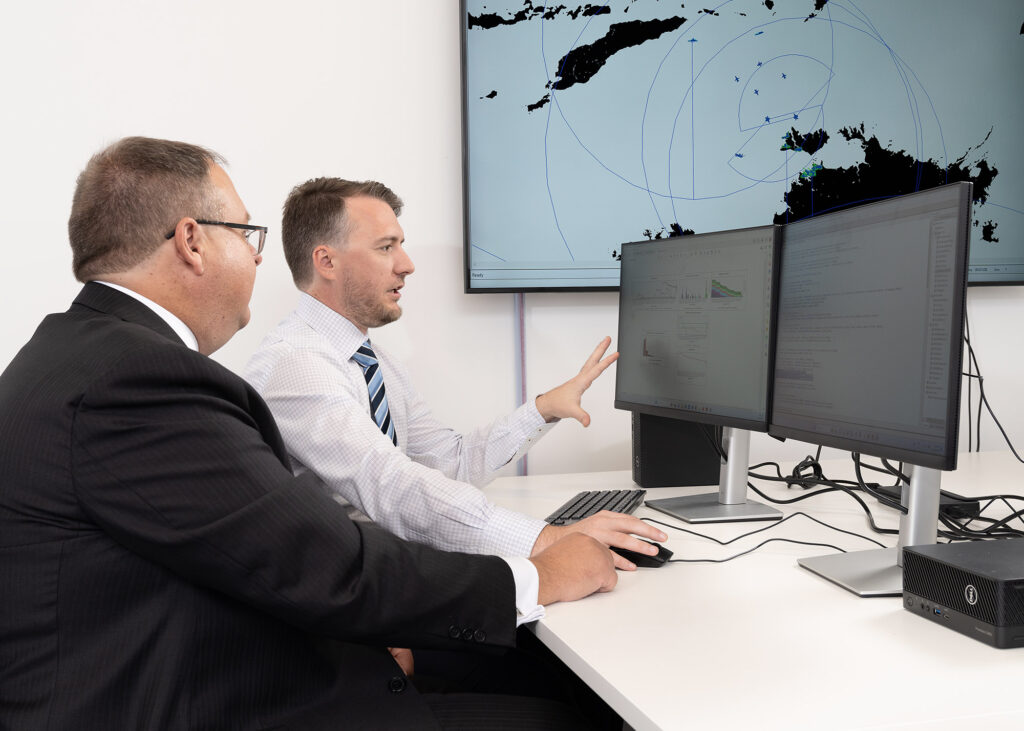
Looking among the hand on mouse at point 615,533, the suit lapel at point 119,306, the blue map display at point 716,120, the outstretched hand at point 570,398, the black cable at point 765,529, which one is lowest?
the black cable at point 765,529

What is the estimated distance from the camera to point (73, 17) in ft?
6.32

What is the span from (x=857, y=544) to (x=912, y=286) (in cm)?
47

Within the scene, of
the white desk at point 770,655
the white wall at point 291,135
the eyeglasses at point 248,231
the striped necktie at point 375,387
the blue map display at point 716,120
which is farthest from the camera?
the blue map display at point 716,120

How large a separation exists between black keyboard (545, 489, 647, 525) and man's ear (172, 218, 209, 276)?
0.74m

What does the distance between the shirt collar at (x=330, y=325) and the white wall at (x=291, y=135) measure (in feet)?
1.06

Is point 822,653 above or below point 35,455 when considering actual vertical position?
below

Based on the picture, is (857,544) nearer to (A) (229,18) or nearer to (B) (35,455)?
(B) (35,455)

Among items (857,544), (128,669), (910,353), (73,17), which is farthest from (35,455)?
(73,17)

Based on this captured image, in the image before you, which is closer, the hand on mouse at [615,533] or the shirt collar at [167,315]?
the shirt collar at [167,315]

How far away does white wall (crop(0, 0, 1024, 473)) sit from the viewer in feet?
6.34

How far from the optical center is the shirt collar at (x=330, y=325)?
179cm

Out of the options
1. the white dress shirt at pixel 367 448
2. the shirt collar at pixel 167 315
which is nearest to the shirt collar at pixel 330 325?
the white dress shirt at pixel 367 448

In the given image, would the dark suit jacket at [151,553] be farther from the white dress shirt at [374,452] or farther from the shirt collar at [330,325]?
the shirt collar at [330,325]

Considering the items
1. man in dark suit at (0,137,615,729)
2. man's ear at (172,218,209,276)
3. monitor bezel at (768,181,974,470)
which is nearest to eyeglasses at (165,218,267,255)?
man's ear at (172,218,209,276)
